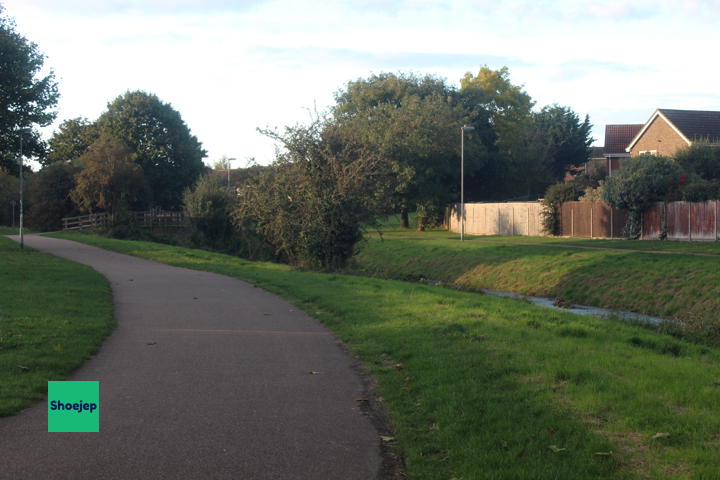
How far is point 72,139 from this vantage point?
236 ft

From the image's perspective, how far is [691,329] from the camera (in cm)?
1450

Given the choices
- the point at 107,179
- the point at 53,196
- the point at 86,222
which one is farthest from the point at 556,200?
the point at 53,196

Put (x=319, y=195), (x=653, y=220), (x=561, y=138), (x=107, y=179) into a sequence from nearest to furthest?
(x=319, y=195) < (x=653, y=220) < (x=107, y=179) < (x=561, y=138)

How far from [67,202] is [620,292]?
53368 millimetres

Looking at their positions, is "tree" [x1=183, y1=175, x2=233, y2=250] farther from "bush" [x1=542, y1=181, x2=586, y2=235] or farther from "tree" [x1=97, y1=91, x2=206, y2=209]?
"tree" [x1=97, y1=91, x2=206, y2=209]

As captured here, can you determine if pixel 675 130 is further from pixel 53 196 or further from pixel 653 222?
pixel 53 196

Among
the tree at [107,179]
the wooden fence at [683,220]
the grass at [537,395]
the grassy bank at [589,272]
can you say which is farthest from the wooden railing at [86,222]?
the grass at [537,395]

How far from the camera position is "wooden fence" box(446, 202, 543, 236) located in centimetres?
4656

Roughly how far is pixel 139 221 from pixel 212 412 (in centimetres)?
5841

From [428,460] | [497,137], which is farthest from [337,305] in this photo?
[497,137]

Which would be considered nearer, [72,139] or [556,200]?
[556,200]

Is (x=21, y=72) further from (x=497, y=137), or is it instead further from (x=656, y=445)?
(x=497, y=137)

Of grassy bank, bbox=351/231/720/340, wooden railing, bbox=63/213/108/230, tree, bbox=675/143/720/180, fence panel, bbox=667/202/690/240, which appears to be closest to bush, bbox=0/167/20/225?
wooden railing, bbox=63/213/108/230

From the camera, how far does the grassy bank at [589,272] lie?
2125cm
